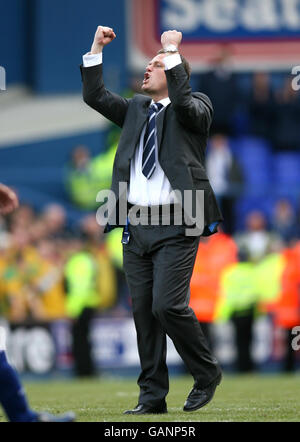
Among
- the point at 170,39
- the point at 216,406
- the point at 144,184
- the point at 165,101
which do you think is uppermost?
the point at 170,39

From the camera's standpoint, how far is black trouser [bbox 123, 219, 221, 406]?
6738mm

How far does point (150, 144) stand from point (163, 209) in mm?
434

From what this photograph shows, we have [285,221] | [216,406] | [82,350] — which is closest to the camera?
[216,406]

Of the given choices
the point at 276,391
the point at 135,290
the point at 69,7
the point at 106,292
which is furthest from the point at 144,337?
the point at 69,7

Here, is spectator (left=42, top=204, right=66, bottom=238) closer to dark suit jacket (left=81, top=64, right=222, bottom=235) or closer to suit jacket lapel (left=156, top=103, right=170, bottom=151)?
dark suit jacket (left=81, top=64, right=222, bottom=235)

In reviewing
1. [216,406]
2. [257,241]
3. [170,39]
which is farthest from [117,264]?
[170,39]

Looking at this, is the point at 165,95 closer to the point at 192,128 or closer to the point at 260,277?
the point at 192,128

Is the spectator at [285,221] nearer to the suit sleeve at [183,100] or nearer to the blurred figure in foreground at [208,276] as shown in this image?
the blurred figure in foreground at [208,276]

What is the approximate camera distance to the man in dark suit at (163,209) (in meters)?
6.75

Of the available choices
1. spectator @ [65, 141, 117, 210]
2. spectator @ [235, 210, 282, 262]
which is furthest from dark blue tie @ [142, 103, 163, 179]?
spectator @ [65, 141, 117, 210]

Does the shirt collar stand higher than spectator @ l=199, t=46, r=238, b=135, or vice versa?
the shirt collar

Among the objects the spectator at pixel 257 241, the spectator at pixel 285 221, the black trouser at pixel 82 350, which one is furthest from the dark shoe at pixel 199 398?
the spectator at pixel 285 221

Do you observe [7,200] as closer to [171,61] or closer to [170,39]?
[171,61]

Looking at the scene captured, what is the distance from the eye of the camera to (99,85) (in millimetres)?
7066
